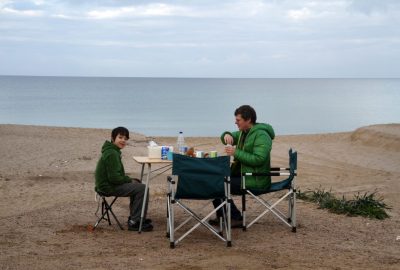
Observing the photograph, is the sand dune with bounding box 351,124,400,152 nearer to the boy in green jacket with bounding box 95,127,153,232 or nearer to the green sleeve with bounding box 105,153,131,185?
the boy in green jacket with bounding box 95,127,153,232

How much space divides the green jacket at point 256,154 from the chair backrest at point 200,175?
45 cm

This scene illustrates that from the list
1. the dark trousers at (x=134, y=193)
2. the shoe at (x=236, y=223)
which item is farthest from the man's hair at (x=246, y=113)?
the dark trousers at (x=134, y=193)

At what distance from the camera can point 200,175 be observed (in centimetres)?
549

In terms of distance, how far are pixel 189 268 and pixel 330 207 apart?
9.96ft

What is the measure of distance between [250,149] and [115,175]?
1264 millimetres

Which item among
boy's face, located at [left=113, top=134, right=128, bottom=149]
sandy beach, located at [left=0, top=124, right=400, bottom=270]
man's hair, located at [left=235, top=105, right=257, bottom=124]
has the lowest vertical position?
sandy beach, located at [left=0, top=124, right=400, bottom=270]

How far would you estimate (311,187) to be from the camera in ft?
31.4

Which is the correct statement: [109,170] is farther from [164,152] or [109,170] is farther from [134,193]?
[164,152]

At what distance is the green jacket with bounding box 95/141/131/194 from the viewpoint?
590 cm

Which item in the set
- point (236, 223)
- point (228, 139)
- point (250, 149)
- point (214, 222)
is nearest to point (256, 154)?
point (250, 149)

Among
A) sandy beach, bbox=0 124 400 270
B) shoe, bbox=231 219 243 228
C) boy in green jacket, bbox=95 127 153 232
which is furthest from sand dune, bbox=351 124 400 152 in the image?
boy in green jacket, bbox=95 127 153 232

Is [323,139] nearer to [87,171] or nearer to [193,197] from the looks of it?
[87,171]

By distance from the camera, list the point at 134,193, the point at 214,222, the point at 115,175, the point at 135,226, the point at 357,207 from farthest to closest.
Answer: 1. the point at 357,207
2. the point at 214,222
3. the point at 135,226
4. the point at 134,193
5. the point at 115,175

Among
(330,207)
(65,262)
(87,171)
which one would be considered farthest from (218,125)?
(65,262)
